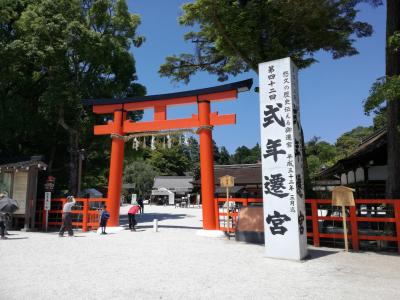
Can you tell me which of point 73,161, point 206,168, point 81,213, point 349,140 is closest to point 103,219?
point 81,213

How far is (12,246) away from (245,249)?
6.85 meters

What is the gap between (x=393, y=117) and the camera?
1016 cm

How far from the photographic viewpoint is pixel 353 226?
962 centimetres

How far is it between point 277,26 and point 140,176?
145 feet

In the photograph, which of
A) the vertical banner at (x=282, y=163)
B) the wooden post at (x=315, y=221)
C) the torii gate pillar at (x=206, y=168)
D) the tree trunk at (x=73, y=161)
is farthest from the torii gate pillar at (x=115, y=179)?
the wooden post at (x=315, y=221)

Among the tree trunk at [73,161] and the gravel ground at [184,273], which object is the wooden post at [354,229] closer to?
the gravel ground at [184,273]

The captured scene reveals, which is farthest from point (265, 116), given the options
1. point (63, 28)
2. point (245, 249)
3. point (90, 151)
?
point (90, 151)

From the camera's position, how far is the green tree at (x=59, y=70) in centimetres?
1738

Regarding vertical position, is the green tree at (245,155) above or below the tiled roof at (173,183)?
above

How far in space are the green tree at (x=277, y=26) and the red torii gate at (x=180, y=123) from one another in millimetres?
1470

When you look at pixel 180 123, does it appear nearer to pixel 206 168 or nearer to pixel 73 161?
pixel 206 168

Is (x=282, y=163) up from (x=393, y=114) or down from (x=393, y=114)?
down

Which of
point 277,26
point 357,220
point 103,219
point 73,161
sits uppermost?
point 277,26

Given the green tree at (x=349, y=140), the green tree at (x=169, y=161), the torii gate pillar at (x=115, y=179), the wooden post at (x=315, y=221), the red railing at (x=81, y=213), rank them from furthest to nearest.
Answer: the green tree at (x=169, y=161), the green tree at (x=349, y=140), the red railing at (x=81, y=213), the torii gate pillar at (x=115, y=179), the wooden post at (x=315, y=221)
